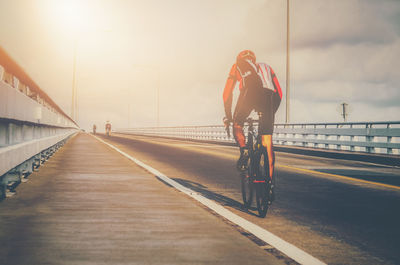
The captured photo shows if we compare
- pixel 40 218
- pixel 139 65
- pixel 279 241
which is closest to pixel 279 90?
pixel 279 241

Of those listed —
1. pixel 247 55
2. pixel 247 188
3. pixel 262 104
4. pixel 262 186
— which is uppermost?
pixel 247 55

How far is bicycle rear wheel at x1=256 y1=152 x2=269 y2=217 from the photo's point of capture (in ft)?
20.1

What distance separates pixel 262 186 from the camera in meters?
6.20

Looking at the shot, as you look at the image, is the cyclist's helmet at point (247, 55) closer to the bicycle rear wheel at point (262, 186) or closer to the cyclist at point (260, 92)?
the cyclist at point (260, 92)

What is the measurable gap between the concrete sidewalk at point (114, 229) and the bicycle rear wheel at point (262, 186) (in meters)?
0.63

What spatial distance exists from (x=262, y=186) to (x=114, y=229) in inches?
75.5

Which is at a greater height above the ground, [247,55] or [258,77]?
[247,55]

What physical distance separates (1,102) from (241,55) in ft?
10.3

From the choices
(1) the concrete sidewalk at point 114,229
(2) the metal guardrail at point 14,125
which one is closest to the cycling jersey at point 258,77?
(1) the concrete sidewalk at point 114,229

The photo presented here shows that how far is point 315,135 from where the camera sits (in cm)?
2392

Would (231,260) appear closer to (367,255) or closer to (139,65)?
(367,255)

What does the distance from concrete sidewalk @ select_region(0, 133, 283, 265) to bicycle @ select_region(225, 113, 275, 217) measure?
649 millimetres

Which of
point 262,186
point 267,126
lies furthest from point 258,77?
point 262,186

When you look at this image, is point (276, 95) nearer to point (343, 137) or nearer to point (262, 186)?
point (262, 186)
